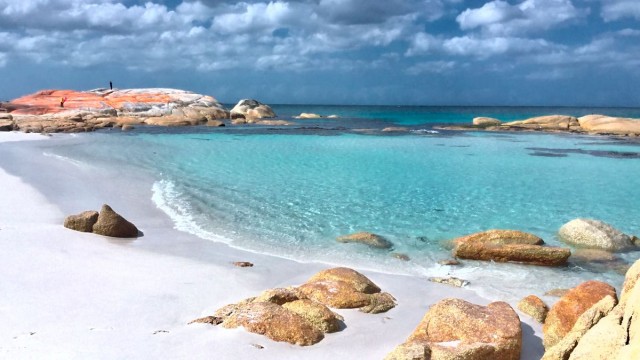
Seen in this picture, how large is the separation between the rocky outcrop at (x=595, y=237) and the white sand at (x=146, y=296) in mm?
4330

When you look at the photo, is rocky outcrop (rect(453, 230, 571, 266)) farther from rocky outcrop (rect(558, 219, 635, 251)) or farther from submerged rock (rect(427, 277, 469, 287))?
rocky outcrop (rect(558, 219, 635, 251))

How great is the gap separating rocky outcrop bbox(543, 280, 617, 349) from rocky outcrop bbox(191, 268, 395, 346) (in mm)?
1982

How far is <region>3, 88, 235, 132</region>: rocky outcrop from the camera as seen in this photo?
4769 centimetres

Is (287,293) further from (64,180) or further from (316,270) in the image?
(64,180)

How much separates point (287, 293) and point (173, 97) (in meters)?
59.1

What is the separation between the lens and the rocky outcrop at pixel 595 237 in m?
10.5

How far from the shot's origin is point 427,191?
17.1m

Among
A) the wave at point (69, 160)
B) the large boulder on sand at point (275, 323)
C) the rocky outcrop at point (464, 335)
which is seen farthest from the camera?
the wave at point (69, 160)

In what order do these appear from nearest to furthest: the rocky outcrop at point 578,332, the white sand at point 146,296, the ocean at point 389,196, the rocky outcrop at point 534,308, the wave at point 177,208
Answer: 1. the rocky outcrop at point 578,332
2. the white sand at point 146,296
3. the rocky outcrop at point 534,308
4. the ocean at point 389,196
5. the wave at point 177,208

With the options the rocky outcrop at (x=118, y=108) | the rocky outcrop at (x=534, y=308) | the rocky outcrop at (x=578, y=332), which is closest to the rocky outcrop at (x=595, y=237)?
the rocky outcrop at (x=534, y=308)

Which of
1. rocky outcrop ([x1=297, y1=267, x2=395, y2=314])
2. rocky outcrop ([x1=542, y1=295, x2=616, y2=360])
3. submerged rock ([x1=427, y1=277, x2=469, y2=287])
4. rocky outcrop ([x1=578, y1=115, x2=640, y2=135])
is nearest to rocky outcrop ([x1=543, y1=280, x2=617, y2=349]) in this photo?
rocky outcrop ([x1=542, y1=295, x2=616, y2=360])

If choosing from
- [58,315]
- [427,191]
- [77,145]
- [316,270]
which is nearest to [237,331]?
[58,315]

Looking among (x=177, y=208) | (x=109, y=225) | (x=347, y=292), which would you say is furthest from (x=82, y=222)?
(x=347, y=292)

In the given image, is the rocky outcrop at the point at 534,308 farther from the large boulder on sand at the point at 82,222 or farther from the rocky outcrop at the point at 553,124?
the rocky outcrop at the point at 553,124
